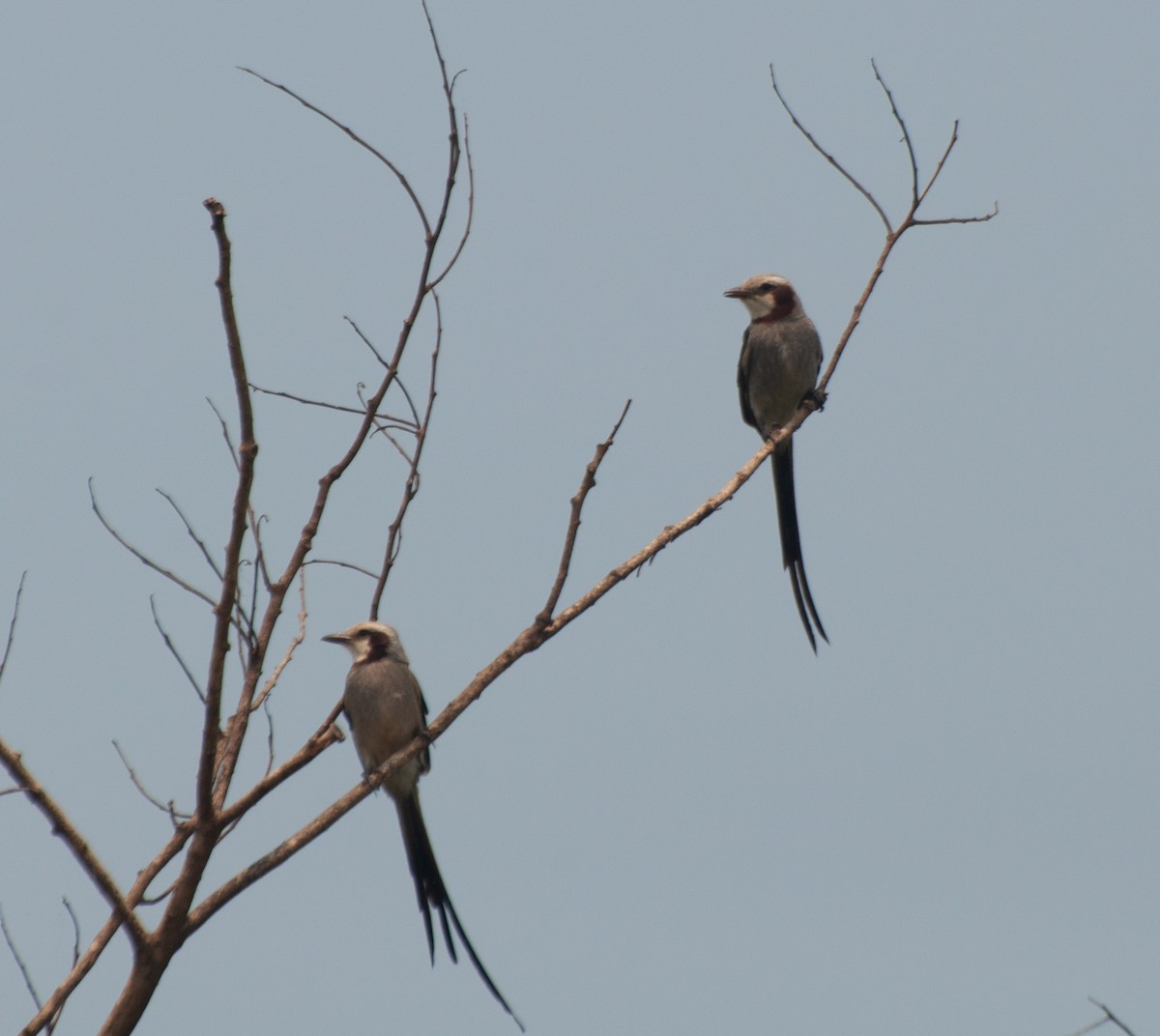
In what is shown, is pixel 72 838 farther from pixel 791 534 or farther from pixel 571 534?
pixel 791 534

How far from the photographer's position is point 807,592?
557 centimetres

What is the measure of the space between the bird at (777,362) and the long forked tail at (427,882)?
2.19 meters

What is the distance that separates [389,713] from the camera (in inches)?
203

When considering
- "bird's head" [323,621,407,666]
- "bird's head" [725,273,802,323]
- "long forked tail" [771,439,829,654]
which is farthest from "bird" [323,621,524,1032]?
"bird's head" [725,273,802,323]

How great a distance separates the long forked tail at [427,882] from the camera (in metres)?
3.86

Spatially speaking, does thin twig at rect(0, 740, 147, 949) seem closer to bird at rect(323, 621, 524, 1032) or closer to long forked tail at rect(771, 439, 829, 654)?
bird at rect(323, 621, 524, 1032)

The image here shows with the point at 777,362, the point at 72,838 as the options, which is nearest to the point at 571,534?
the point at 72,838

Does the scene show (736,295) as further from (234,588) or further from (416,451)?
(234,588)

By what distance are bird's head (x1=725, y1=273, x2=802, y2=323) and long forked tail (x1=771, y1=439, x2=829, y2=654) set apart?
664 mm

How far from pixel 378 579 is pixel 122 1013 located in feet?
3.72

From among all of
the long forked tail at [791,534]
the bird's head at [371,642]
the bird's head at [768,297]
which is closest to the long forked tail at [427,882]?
the bird's head at [371,642]

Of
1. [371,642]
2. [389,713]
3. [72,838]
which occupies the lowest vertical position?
[72,838]

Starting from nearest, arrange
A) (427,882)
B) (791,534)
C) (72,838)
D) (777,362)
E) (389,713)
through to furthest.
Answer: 1. (72,838)
2. (427,882)
3. (389,713)
4. (791,534)
5. (777,362)

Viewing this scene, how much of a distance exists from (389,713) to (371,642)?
386 mm
